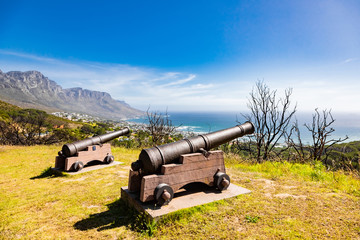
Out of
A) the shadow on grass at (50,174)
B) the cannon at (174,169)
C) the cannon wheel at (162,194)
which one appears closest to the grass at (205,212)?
the cannon wheel at (162,194)

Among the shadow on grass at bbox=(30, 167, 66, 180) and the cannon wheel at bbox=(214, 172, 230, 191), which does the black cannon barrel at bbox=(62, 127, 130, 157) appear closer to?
the shadow on grass at bbox=(30, 167, 66, 180)

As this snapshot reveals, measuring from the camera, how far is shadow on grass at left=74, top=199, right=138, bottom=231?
10.4 feet

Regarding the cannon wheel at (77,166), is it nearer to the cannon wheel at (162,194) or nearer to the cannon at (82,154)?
the cannon at (82,154)

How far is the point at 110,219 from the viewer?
3.38 metres

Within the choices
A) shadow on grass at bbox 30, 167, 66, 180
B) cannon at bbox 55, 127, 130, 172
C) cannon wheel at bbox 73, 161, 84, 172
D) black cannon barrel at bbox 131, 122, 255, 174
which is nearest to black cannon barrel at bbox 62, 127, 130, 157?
cannon at bbox 55, 127, 130, 172

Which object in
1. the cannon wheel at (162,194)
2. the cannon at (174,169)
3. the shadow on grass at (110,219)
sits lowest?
the shadow on grass at (110,219)

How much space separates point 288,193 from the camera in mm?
4160

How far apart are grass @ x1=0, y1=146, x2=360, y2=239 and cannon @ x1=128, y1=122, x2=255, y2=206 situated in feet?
1.38

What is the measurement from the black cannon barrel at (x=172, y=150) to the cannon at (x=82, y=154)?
4.00 metres

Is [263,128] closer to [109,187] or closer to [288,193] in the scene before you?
[288,193]

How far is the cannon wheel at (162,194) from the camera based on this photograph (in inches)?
129

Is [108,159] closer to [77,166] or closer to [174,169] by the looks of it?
[77,166]

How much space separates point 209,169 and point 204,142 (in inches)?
23.0

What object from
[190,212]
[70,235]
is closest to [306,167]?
[190,212]
